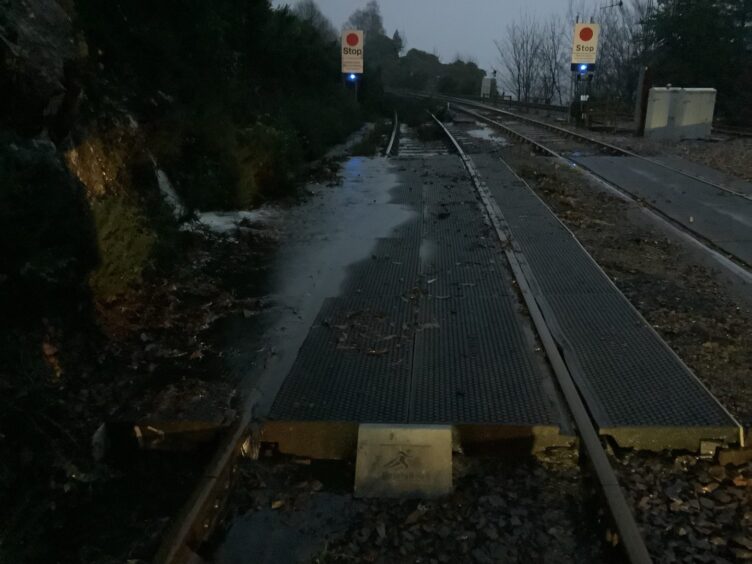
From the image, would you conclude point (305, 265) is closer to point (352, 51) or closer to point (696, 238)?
point (696, 238)

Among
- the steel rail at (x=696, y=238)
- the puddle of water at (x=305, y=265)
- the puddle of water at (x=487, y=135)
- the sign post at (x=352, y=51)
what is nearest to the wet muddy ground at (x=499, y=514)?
the puddle of water at (x=305, y=265)

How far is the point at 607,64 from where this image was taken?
6025 centimetres

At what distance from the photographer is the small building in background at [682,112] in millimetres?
24531

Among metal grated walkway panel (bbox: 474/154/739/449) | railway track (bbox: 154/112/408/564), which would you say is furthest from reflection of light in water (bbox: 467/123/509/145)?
railway track (bbox: 154/112/408/564)

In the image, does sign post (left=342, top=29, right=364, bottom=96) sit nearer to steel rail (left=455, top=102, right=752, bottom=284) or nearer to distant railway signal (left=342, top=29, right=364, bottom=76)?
distant railway signal (left=342, top=29, right=364, bottom=76)

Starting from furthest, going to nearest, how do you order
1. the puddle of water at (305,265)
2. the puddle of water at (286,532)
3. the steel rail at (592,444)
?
the puddle of water at (305,265) < the puddle of water at (286,532) < the steel rail at (592,444)

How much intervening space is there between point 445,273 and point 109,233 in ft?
10.9

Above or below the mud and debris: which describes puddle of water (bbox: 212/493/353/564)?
below

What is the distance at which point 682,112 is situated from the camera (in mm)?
24594

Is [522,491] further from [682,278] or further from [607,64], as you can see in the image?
[607,64]

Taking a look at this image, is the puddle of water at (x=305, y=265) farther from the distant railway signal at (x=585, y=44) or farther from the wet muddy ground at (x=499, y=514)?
the distant railway signal at (x=585, y=44)

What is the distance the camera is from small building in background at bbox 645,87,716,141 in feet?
80.5

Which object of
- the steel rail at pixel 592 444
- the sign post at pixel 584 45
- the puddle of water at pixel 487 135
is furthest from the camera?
the sign post at pixel 584 45

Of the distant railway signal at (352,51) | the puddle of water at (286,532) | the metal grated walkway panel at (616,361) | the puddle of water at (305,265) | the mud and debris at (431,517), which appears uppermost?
the distant railway signal at (352,51)
